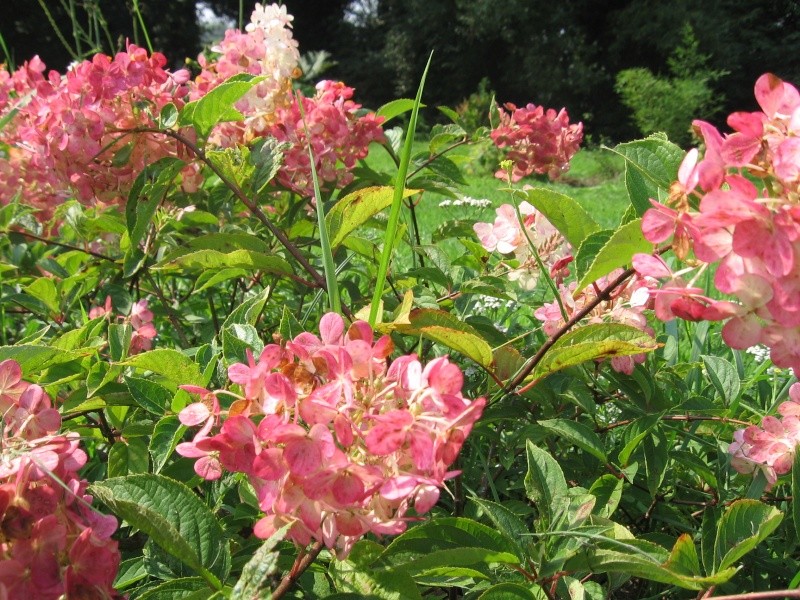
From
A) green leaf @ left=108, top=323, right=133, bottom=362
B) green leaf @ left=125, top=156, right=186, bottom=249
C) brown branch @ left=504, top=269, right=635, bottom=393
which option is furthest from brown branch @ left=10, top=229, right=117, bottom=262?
brown branch @ left=504, top=269, right=635, bottom=393

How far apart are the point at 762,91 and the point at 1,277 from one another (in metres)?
1.47

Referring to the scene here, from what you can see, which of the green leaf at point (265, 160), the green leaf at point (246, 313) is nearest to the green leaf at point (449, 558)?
the green leaf at point (246, 313)

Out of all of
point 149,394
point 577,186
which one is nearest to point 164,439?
point 149,394

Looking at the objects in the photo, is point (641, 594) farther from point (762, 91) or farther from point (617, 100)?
point (617, 100)

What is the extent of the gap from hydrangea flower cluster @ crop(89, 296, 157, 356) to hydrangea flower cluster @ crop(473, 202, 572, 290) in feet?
1.58

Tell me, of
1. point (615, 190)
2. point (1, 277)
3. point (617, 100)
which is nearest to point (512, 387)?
point (1, 277)

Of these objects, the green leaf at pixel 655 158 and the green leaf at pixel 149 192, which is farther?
the green leaf at pixel 149 192

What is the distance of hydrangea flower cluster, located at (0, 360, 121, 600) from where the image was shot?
440mm

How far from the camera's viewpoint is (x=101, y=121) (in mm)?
966

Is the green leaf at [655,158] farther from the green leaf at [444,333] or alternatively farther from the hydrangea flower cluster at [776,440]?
the hydrangea flower cluster at [776,440]

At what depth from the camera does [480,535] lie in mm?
562

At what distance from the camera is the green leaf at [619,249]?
1.77ft

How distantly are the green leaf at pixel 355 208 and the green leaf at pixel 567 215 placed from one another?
0.20m

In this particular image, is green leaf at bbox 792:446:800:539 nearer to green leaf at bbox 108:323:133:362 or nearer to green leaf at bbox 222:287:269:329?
green leaf at bbox 222:287:269:329
